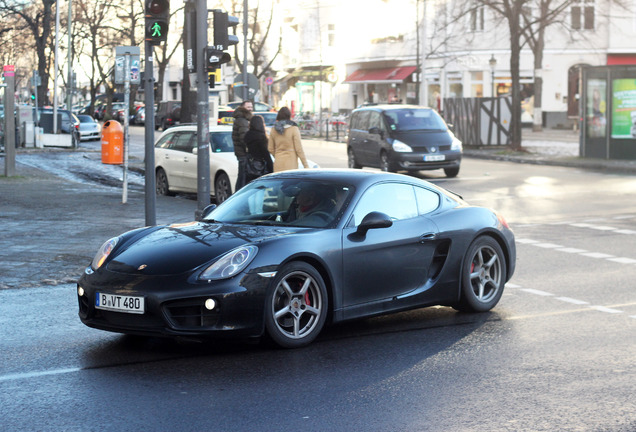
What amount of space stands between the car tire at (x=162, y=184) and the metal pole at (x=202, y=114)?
6427 millimetres

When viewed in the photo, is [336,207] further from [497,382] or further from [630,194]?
[630,194]

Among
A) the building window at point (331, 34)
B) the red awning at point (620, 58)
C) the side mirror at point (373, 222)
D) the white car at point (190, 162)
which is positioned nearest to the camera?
the side mirror at point (373, 222)

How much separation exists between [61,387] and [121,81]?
1094 cm

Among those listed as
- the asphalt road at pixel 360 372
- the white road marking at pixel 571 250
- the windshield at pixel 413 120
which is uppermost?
the windshield at pixel 413 120

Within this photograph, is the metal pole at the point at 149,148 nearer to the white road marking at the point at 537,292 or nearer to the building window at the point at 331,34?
the white road marking at the point at 537,292

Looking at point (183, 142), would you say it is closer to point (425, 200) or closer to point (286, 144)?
point (286, 144)

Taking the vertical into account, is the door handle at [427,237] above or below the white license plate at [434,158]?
below

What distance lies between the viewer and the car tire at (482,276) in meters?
8.68

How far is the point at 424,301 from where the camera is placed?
8.34 m

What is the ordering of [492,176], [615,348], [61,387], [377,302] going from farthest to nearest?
1. [492,176]
2. [377,302]
3. [615,348]
4. [61,387]

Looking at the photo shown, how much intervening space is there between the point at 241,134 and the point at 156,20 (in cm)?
422

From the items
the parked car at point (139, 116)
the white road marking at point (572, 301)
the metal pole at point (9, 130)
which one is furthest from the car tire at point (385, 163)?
the parked car at point (139, 116)

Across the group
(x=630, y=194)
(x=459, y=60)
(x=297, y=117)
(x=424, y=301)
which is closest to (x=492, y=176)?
(x=630, y=194)

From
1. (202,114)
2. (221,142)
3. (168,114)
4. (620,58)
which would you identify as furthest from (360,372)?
(620,58)
